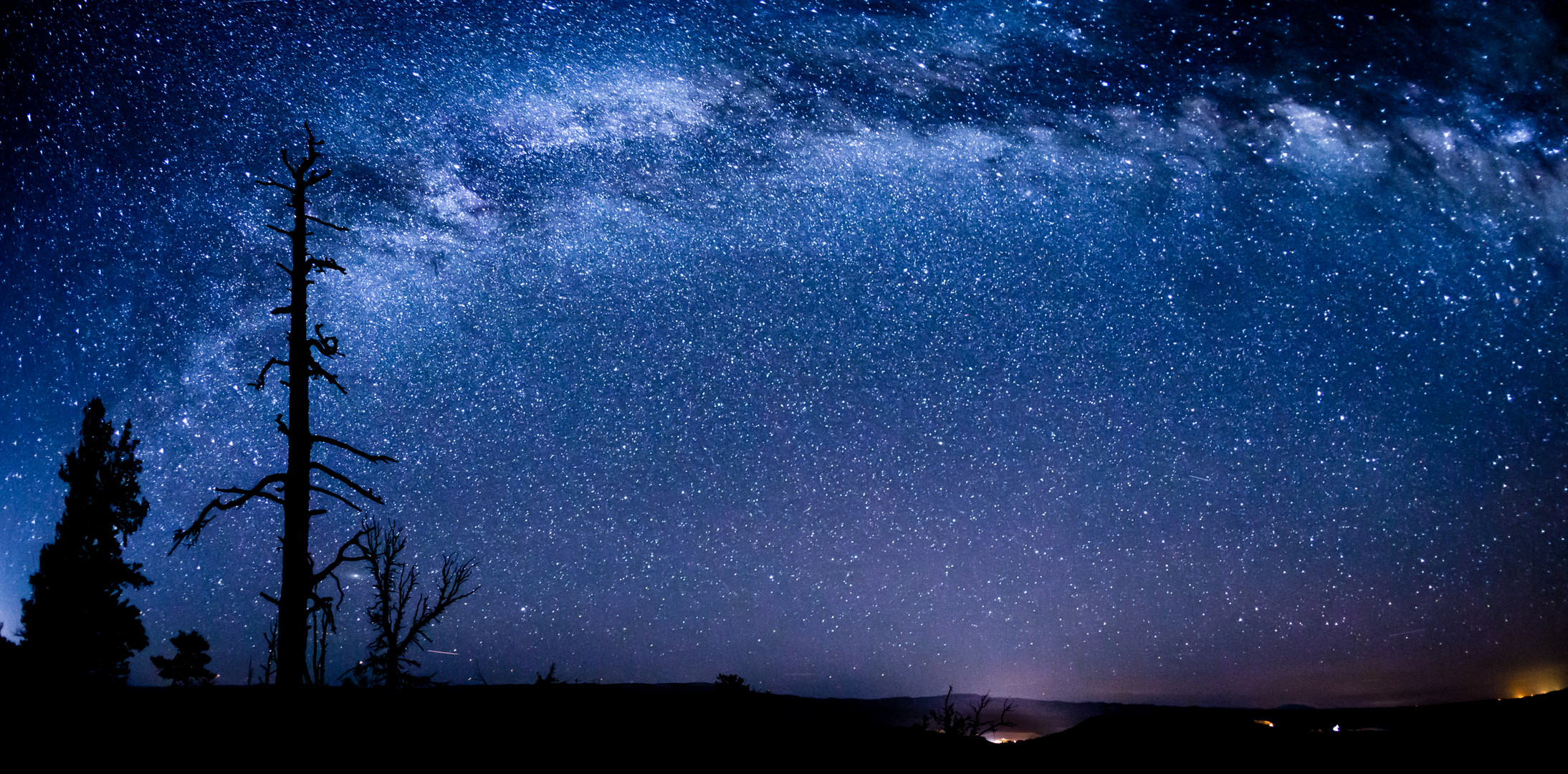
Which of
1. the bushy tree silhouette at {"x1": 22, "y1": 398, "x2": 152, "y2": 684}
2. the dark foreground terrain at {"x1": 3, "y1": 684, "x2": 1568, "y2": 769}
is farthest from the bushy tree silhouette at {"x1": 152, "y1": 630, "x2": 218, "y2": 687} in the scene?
the dark foreground terrain at {"x1": 3, "y1": 684, "x2": 1568, "y2": 769}

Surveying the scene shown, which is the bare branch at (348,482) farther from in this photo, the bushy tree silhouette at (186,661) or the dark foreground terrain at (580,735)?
the bushy tree silhouette at (186,661)

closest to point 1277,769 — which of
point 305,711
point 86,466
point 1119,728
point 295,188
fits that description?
point 1119,728

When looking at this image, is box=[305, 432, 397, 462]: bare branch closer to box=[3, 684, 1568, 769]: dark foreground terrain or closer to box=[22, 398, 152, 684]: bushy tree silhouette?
box=[3, 684, 1568, 769]: dark foreground terrain

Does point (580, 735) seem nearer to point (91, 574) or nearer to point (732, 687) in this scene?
point (732, 687)

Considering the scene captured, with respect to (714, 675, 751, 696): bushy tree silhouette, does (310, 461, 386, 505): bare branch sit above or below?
above

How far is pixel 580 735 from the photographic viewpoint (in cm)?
857

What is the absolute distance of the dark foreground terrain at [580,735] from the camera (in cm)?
661

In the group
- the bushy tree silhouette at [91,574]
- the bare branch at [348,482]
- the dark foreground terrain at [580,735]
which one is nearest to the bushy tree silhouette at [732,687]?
the dark foreground terrain at [580,735]

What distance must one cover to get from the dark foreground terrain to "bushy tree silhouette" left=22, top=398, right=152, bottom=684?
760 inches

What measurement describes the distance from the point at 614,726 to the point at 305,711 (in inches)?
136

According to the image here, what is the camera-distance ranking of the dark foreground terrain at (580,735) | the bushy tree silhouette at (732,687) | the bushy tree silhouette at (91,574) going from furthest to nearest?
1. the bushy tree silhouette at (91,574)
2. the bushy tree silhouette at (732,687)
3. the dark foreground terrain at (580,735)

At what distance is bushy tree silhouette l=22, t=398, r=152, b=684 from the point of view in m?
23.5

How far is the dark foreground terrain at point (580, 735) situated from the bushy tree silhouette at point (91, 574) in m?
19.3

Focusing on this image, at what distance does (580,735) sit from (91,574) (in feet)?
88.8
